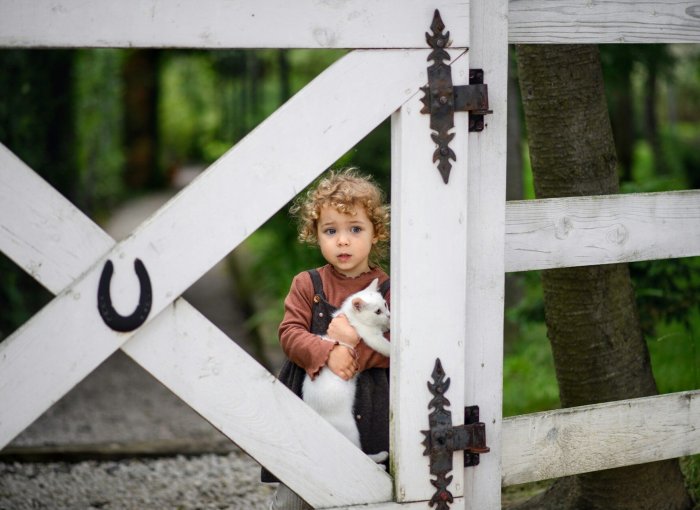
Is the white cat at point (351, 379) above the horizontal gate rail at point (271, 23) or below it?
below

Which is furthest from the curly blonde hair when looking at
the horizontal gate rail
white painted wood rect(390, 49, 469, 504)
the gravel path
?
the gravel path

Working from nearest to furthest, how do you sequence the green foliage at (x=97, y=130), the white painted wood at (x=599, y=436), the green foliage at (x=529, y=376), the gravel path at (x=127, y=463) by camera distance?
the white painted wood at (x=599, y=436), the gravel path at (x=127, y=463), the green foliage at (x=529, y=376), the green foliage at (x=97, y=130)

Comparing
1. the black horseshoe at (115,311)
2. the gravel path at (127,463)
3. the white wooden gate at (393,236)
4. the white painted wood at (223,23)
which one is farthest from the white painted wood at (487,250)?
the gravel path at (127,463)

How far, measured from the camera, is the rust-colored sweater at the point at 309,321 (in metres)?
2.75

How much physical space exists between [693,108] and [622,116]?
2162cm

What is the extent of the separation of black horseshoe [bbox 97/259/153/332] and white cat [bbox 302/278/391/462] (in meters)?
0.67

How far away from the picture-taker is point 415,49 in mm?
2541

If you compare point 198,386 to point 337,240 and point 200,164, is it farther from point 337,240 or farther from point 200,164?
point 200,164

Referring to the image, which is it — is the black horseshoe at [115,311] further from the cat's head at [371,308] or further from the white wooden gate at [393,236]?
the cat's head at [371,308]

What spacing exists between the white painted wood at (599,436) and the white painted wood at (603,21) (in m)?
1.24

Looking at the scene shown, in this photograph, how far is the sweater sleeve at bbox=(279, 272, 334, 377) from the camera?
2748 mm

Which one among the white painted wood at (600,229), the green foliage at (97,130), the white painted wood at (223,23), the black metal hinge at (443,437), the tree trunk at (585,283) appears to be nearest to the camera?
the white painted wood at (223,23)

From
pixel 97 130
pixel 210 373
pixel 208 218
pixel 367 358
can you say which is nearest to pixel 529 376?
pixel 367 358

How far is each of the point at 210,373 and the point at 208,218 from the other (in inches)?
17.7
